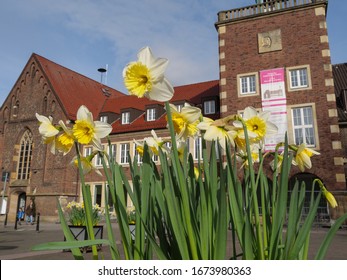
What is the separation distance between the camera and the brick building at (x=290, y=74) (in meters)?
17.6

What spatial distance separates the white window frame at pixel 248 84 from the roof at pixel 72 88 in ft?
45.8

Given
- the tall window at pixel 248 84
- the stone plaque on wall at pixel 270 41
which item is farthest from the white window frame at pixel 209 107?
the stone plaque on wall at pixel 270 41

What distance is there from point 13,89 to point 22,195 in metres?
10.1

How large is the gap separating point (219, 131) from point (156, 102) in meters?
24.7

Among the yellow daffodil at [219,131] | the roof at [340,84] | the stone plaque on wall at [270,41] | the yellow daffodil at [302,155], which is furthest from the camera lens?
the roof at [340,84]

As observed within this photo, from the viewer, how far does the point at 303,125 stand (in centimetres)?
1836

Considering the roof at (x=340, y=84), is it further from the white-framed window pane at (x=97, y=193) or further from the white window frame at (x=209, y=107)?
the white-framed window pane at (x=97, y=193)

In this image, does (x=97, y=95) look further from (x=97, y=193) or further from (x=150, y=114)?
(x=97, y=193)

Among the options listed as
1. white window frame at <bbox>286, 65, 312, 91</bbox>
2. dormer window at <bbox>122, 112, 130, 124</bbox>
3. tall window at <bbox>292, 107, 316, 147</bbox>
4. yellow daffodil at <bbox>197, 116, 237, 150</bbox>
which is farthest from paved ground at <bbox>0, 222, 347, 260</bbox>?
dormer window at <bbox>122, 112, 130, 124</bbox>

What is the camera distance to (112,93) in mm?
37000

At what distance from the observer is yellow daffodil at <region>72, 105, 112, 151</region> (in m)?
1.78

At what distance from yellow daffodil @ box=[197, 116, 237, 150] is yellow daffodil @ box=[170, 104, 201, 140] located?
0.06 metres

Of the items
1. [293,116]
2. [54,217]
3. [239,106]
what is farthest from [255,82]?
[54,217]

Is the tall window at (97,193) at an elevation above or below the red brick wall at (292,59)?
below
